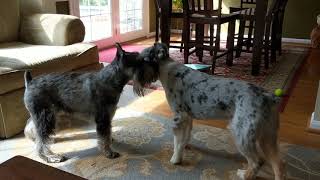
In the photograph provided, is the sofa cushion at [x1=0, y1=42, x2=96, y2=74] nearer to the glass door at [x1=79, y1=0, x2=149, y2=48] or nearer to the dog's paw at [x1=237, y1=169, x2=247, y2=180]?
the dog's paw at [x1=237, y1=169, x2=247, y2=180]

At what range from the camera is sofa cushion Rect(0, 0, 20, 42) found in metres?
3.06

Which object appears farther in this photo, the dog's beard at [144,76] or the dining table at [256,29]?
the dining table at [256,29]

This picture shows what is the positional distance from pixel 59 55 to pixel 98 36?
2589 mm

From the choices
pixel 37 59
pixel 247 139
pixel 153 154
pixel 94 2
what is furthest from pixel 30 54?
pixel 94 2

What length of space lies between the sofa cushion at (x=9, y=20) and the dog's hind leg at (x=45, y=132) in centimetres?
138

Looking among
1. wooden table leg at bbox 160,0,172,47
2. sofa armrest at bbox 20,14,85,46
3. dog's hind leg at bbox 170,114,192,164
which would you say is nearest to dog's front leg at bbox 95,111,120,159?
dog's hind leg at bbox 170,114,192,164

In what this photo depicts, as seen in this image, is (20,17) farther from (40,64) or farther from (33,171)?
(33,171)

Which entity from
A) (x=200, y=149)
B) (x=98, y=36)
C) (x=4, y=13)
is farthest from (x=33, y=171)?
(x=98, y=36)

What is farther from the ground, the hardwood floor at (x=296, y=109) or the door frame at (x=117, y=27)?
the door frame at (x=117, y=27)

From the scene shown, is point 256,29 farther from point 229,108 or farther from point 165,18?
point 229,108

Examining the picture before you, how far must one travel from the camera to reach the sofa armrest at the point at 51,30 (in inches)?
117

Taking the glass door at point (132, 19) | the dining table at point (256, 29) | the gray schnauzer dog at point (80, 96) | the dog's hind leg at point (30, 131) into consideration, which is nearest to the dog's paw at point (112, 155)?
the gray schnauzer dog at point (80, 96)

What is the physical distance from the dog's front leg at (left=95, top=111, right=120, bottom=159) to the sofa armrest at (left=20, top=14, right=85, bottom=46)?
116 cm

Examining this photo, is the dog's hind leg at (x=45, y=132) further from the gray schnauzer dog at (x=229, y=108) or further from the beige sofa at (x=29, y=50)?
the gray schnauzer dog at (x=229, y=108)
